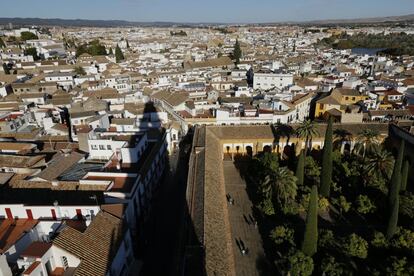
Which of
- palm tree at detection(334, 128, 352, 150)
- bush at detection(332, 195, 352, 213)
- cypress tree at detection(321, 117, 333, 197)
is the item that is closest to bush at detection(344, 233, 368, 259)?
bush at detection(332, 195, 352, 213)

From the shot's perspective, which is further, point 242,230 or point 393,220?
point 242,230

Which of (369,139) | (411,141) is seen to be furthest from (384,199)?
(411,141)

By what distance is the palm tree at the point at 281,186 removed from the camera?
1240 inches

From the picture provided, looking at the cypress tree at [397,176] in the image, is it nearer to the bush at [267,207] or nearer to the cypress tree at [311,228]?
the cypress tree at [311,228]

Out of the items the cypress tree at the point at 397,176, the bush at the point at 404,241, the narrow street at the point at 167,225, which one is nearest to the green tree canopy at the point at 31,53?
the narrow street at the point at 167,225

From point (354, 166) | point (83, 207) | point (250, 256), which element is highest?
point (83, 207)

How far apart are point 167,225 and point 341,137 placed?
27293 mm

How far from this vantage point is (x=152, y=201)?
119 ft

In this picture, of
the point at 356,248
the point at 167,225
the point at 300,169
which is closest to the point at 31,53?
the point at 167,225

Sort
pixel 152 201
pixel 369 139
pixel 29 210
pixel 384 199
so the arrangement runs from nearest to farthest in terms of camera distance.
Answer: pixel 29 210 → pixel 384 199 → pixel 152 201 → pixel 369 139

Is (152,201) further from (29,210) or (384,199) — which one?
(384,199)

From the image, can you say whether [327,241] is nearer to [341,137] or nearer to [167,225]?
[167,225]

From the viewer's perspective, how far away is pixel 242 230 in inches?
1226

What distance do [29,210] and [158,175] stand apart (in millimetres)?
15371
